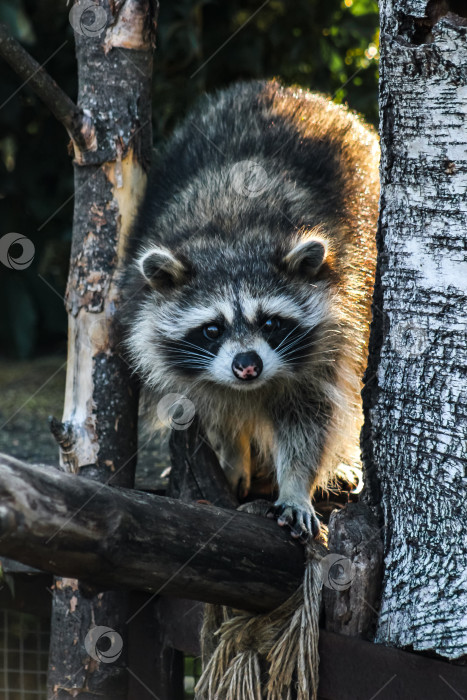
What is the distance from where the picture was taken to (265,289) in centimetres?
302

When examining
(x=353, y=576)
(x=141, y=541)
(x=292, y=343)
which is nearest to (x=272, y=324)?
(x=292, y=343)

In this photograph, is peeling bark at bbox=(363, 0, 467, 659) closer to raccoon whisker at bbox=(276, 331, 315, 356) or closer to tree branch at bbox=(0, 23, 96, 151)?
raccoon whisker at bbox=(276, 331, 315, 356)

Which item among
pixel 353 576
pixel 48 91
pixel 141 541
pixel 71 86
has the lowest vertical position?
pixel 141 541

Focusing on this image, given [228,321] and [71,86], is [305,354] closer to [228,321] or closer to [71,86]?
[228,321]

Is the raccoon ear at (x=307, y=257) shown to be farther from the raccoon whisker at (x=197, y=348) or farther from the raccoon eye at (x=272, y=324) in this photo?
the raccoon whisker at (x=197, y=348)

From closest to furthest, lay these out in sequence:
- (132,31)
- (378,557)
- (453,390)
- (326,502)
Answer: (453,390), (378,557), (132,31), (326,502)

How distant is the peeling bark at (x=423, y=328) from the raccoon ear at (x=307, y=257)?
67 cm

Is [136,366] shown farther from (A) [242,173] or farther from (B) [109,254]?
(A) [242,173]

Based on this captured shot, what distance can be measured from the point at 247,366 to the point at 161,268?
1.61 ft

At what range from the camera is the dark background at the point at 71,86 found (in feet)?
15.8

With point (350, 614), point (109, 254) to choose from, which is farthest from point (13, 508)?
point (109, 254)

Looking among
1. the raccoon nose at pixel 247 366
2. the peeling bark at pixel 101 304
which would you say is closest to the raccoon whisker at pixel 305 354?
the raccoon nose at pixel 247 366

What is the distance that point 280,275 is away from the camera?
10.0ft

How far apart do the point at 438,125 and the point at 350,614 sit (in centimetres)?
121
